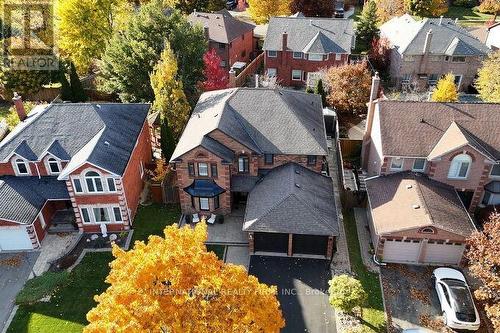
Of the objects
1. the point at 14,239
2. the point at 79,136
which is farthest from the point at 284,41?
the point at 14,239

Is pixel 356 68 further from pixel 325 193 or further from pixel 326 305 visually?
pixel 326 305

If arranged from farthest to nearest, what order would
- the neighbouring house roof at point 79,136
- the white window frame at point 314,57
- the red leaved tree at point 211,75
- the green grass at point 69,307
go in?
the white window frame at point 314,57 → the red leaved tree at point 211,75 → the neighbouring house roof at point 79,136 → the green grass at point 69,307

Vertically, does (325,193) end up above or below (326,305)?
above

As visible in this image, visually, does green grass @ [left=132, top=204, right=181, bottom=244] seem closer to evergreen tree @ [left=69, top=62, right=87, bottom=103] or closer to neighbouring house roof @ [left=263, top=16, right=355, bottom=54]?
evergreen tree @ [left=69, top=62, right=87, bottom=103]

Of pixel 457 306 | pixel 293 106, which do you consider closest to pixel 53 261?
pixel 293 106

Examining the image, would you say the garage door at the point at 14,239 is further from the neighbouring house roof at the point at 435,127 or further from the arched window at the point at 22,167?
the neighbouring house roof at the point at 435,127

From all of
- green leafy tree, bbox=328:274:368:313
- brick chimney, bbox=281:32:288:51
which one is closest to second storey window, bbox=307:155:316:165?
green leafy tree, bbox=328:274:368:313

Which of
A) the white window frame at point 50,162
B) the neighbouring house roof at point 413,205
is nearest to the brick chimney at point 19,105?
Result: the white window frame at point 50,162

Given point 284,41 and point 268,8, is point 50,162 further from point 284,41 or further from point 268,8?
point 268,8
